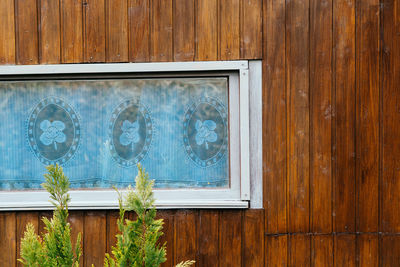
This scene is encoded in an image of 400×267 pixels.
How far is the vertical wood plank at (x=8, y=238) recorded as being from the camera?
2221 millimetres

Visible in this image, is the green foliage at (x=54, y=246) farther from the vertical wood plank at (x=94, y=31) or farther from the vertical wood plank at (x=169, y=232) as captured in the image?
the vertical wood plank at (x=94, y=31)

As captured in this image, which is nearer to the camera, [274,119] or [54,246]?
[54,246]

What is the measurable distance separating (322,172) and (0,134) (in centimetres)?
208

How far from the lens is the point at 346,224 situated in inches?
86.3

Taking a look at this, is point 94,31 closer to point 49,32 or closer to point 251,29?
point 49,32

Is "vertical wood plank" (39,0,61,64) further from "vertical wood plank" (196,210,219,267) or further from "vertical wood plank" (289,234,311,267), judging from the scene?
"vertical wood plank" (289,234,311,267)

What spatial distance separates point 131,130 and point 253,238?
3.38 feet

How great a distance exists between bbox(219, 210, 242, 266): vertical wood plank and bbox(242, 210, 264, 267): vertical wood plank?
0.03 meters

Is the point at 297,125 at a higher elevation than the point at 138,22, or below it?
below

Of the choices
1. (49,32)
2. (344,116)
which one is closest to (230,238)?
(344,116)

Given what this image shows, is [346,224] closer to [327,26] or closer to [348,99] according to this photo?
[348,99]

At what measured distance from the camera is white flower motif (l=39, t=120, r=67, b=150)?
227 cm

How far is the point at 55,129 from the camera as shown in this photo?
227cm

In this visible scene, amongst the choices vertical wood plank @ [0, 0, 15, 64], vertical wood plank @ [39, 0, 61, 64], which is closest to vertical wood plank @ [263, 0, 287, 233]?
vertical wood plank @ [39, 0, 61, 64]
